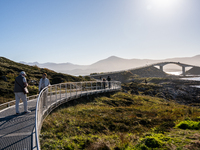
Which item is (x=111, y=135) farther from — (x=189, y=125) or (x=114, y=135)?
(x=189, y=125)

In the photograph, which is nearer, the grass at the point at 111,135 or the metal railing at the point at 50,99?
the metal railing at the point at 50,99

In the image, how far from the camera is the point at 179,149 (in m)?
5.38

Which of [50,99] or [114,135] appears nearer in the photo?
[114,135]

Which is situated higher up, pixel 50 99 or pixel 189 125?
pixel 50 99

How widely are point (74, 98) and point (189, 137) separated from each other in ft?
31.5

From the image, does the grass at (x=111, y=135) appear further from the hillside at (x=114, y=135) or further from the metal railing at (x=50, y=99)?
the metal railing at (x=50, y=99)

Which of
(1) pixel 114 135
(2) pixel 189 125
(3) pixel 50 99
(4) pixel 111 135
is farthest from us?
(3) pixel 50 99

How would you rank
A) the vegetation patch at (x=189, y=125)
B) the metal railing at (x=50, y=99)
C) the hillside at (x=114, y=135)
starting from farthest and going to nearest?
1. the vegetation patch at (x=189, y=125)
2. the hillside at (x=114, y=135)
3. the metal railing at (x=50, y=99)

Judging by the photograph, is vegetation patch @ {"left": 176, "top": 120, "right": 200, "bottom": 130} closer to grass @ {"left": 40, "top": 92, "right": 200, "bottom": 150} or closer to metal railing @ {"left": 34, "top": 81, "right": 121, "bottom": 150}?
grass @ {"left": 40, "top": 92, "right": 200, "bottom": 150}

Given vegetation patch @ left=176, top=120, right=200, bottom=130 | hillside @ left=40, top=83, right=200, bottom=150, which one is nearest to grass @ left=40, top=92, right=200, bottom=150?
hillside @ left=40, top=83, right=200, bottom=150

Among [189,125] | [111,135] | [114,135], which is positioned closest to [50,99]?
[111,135]

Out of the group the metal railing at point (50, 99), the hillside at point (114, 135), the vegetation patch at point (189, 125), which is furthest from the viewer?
the vegetation patch at point (189, 125)

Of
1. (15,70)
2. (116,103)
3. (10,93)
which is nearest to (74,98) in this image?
(116,103)

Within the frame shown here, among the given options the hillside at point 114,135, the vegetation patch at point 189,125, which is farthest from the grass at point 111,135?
the vegetation patch at point 189,125
